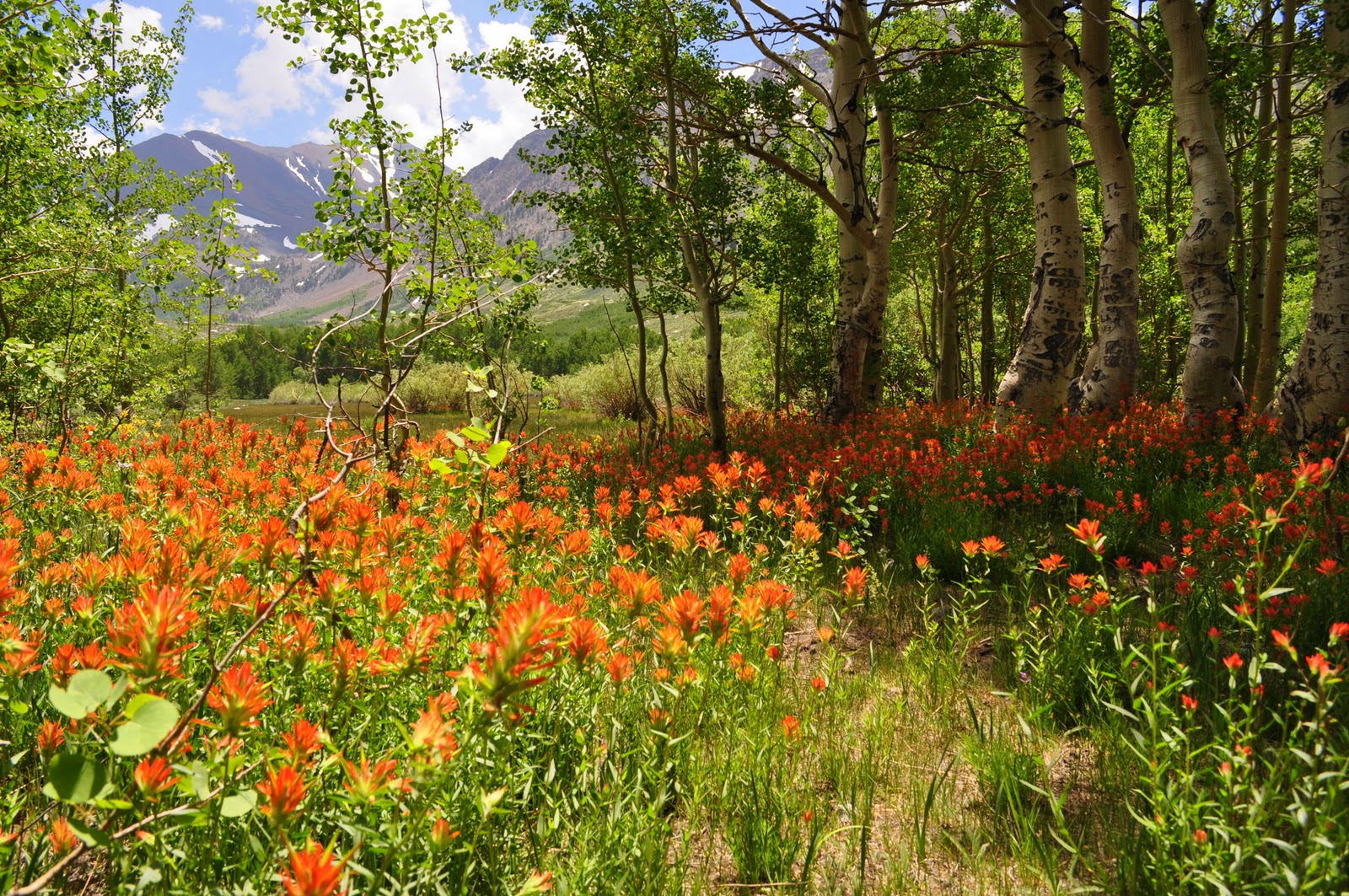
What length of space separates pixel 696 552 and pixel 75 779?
3604mm

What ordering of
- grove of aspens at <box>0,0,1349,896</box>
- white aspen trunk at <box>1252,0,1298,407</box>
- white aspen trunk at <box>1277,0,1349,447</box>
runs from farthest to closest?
1. white aspen trunk at <box>1252,0,1298,407</box>
2. white aspen trunk at <box>1277,0,1349,447</box>
3. grove of aspens at <box>0,0,1349,896</box>

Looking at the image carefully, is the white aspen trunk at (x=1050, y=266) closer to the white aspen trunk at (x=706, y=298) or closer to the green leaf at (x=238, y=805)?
the white aspen trunk at (x=706, y=298)

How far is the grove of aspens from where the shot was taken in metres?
1.40

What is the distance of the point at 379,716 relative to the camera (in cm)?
184

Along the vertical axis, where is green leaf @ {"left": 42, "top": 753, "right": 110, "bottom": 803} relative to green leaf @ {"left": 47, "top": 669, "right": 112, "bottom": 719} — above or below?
below

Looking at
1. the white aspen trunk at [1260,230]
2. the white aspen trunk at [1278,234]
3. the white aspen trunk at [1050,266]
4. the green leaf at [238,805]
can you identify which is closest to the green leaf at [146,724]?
the green leaf at [238,805]

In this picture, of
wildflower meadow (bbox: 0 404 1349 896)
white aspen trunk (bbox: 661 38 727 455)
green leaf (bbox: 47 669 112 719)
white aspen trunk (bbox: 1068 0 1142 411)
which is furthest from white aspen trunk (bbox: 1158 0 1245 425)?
green leaf (bbox: 47 669 112 719)

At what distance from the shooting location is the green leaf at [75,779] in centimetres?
76

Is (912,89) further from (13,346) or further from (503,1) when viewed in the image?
(13,346)

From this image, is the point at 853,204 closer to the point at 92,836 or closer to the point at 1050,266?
the point at 1050,266

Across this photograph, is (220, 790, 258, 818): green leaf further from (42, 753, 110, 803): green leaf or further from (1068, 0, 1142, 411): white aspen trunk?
(1068, 0, 1142, 411): white aspen trunk

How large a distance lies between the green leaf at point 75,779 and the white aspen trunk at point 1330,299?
7.12 meters

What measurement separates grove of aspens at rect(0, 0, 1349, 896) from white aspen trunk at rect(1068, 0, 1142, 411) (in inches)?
2.1

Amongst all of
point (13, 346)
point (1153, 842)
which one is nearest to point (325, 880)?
point (1153, 842)
